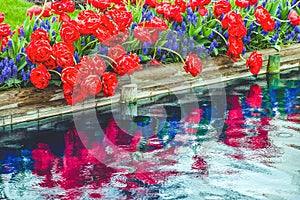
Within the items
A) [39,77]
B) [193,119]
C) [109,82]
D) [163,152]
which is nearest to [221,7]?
[193,119]

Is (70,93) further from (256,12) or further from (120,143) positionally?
(256,12)

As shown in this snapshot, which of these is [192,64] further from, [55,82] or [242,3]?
[55,82]

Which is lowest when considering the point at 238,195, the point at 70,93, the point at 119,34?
the point at 238,195

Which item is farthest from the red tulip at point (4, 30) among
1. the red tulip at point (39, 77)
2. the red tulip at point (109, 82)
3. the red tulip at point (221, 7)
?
the red tulip at point (221, 7)

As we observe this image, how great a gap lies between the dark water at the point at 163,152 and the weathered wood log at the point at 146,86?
161 mm

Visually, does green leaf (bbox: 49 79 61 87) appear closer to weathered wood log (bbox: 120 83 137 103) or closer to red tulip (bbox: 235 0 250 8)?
weathered wood log (bbox: 120 83 137 103)

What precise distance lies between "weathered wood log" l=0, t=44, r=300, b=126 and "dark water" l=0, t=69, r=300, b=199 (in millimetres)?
161

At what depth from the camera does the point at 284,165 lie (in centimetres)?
752

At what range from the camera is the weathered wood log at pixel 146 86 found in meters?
9.19

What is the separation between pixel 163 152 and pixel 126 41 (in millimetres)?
2673

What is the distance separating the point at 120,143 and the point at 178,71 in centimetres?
279

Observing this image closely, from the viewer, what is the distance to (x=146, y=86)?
10586 millimetres

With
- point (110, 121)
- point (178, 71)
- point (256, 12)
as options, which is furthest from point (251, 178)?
point (256, 12)

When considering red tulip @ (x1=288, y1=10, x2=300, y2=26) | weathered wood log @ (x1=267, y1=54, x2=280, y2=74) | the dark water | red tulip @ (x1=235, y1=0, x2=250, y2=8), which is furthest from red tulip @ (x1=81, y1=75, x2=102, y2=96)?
red tulip @ (x1=288, y1=10, x2=300, y2=26)
